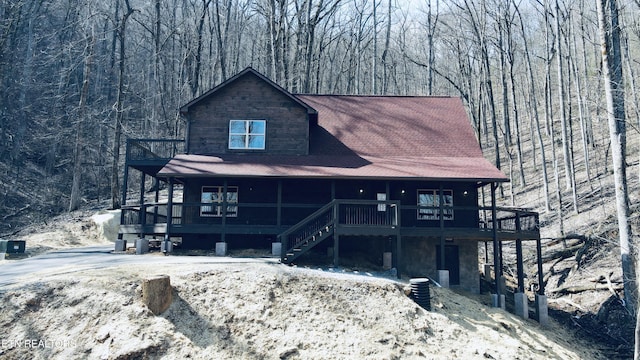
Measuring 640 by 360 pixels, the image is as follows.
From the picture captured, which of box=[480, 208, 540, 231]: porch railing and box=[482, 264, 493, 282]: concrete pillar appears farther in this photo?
box=[482, 264, 493, 282]: concrete pillar

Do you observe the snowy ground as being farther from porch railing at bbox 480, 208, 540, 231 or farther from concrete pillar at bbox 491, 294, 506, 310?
porch railing at bbox 480, 208, 540, 231

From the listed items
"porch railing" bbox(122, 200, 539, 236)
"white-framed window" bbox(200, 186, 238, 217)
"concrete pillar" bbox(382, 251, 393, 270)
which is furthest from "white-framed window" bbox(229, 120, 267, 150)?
"concrete pillar" bbox(382, 251, 393, 270)

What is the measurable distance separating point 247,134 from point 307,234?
6047 mm

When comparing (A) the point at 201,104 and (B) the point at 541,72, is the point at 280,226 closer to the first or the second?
(A) the point at 201,104

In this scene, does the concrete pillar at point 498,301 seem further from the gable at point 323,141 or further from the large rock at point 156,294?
the large rock at point 156,294

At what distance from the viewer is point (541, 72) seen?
45.8m

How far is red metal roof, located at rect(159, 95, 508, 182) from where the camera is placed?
1716 cm

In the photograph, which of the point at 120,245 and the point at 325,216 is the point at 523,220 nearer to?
the point at 325,216

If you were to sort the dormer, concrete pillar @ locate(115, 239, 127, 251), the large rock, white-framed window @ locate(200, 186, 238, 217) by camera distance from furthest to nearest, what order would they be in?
the dormer, white-framed window @ locate(200, 186, 238, 217), concrete pillar @ locate(115, 239, 127, 251), the large rock

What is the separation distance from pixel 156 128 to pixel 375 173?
2635cm

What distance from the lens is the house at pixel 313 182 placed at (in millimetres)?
16969

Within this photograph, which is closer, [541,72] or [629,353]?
[629,353]

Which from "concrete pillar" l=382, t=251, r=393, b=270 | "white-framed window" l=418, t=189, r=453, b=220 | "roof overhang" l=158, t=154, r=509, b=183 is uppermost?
"roof overhang" l=158, t=154, r=509, b=183

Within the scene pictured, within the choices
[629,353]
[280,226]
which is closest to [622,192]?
[629,353]
